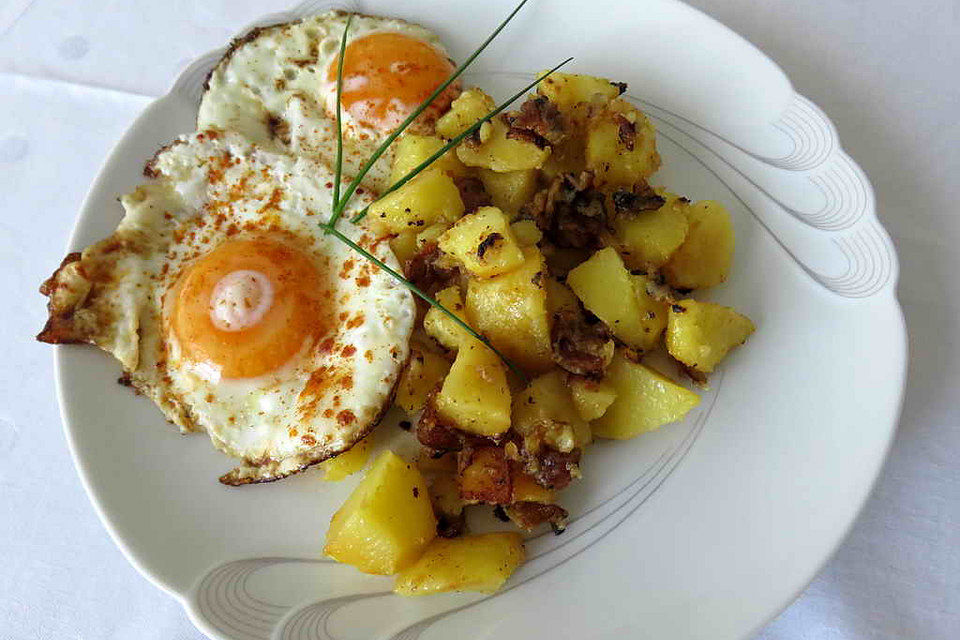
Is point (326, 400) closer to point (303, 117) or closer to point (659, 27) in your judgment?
point (303, 117)

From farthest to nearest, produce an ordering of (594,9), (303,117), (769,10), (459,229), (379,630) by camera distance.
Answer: (769,10) → (594,9) → (303,117) → (459,229) → (379,630)

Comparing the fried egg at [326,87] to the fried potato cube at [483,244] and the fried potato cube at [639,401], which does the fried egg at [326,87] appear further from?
the fried potato cube at [639,401]

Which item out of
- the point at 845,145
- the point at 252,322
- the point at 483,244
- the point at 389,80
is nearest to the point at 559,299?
the point at 483,244

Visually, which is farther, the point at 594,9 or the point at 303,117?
the point at 594,9

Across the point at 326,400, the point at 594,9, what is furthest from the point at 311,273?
the point at 594,9

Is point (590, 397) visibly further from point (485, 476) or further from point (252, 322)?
point (252, 322)
